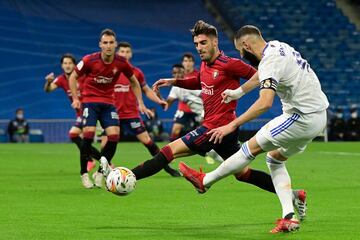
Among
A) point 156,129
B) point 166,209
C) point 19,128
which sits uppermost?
point 166,209

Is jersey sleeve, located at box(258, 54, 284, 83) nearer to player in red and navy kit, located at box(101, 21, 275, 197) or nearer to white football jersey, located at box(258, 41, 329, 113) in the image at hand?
white football jersey, located at box(258, 41, 329, 113)

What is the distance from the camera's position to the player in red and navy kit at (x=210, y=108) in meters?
9.79

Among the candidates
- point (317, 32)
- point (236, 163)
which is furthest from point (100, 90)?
point (317, 32)

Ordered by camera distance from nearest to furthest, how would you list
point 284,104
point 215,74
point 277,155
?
point 284,104
point 277,155
point 215,74

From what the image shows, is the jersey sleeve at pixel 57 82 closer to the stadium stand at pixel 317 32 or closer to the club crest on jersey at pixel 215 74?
the club crest on jersey at pixel 215 74

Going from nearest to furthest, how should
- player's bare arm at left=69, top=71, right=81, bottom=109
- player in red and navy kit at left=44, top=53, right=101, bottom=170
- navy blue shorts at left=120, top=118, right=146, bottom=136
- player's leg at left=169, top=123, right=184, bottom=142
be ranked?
player's bare arm at left=69, top=71, right=81, bottom=109, navy blue shorts at left=120, top=118, right=146, bottom=136, player in red and navy kit at left=44, top=53, right=101, bottom=170, player's leg at left=169, top=123, right=184, bottom=142

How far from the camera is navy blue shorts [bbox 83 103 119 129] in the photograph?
Answer: 14.0 m

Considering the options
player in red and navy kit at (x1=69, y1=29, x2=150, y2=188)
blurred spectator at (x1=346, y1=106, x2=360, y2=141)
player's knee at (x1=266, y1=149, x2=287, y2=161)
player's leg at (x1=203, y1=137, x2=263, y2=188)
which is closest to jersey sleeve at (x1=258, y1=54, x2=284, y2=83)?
player's leg at (x1=203, y1=137, x2=263, y2=188)

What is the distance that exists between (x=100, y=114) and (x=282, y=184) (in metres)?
5.58

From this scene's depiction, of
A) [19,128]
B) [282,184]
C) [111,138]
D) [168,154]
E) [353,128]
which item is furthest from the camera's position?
[353,128]

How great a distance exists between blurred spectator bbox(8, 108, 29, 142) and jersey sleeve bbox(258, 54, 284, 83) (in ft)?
84.6

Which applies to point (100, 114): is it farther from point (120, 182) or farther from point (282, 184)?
point (282, 184)

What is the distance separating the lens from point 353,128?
35312 millimetres

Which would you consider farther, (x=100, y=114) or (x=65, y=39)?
(x=65, y=39)
